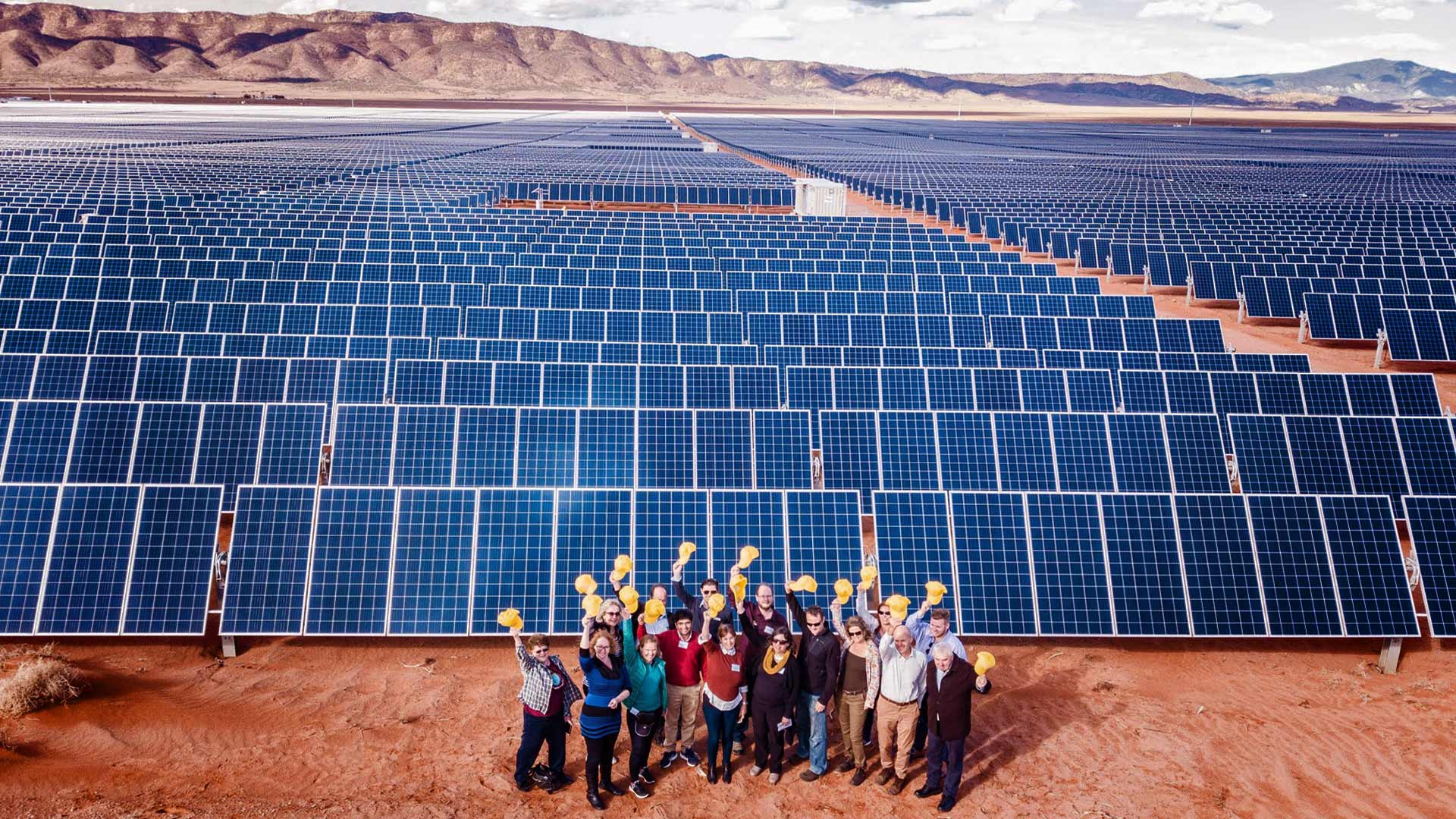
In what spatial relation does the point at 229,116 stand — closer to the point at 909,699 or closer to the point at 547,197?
the point at 547,197

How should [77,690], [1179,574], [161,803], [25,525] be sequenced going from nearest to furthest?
[161,803]
[77,690]
[25,525]
[1179,574]

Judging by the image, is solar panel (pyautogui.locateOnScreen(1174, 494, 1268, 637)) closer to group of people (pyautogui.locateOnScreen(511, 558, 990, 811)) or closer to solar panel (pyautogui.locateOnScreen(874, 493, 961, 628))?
solar panel (pyautogui.locateOnScreen(874, 493, 961, 628))

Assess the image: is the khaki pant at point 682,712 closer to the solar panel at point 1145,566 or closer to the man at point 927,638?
the man at point 927,638

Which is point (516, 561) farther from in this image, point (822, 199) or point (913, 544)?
point (822, 199)

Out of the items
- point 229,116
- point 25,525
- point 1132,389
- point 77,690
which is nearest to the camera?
point 77,690

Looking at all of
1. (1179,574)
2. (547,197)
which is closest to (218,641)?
(1179,574)

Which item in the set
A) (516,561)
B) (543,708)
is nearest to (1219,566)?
(543,708)

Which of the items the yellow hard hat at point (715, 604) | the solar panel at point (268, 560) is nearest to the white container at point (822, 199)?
the solar panel at point (268, 560)
